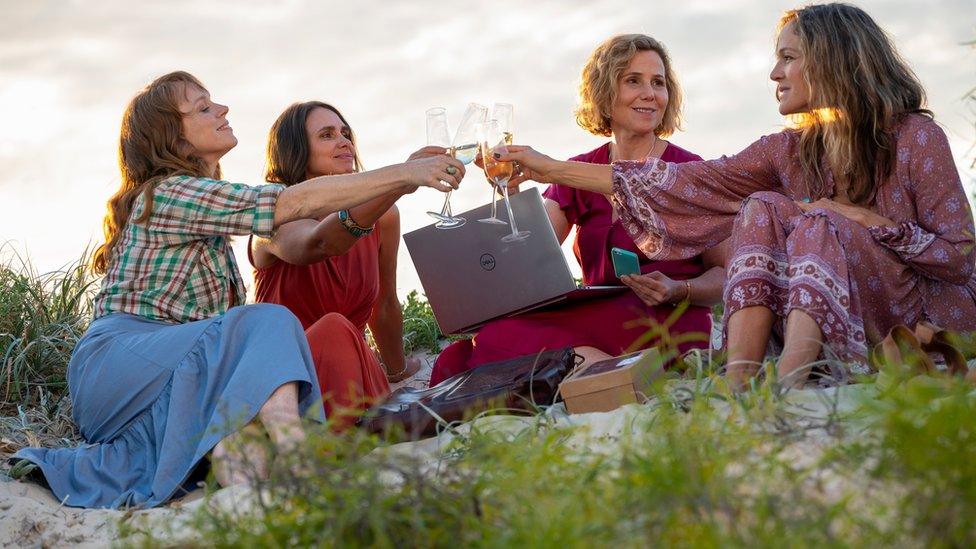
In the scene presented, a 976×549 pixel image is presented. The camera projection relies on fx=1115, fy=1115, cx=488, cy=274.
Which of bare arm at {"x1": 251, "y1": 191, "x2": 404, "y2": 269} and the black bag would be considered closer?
the black bag

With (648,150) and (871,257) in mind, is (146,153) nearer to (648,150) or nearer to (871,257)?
(648,150)

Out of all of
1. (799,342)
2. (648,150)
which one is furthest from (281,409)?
(648,150)

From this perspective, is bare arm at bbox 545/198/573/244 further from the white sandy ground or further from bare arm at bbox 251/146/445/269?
the white sandy ground

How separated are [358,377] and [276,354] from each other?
70cm

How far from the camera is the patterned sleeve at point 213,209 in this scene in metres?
4.48

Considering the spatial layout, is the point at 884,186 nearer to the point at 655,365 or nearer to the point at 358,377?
the point at 655,365

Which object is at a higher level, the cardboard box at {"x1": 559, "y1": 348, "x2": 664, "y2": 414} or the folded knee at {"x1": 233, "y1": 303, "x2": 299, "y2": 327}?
the folded knee at {"x1": 233, "y1": 303, "x2": 299, "y2": 327}

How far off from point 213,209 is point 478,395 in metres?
1.32

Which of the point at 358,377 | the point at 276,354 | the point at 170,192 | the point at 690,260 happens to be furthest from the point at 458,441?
the point at 690,260

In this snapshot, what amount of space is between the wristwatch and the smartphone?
1.17 metres

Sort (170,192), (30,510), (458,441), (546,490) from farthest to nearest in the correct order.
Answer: (170,192) → (30,510) → (458,441) → (546,490)

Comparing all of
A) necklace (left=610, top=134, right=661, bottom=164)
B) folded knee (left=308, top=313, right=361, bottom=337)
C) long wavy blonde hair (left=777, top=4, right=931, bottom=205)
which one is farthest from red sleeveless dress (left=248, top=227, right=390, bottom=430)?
long wavy blonde hair (left=777, top=4, right=931, bottom=205)

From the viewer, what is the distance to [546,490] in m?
2.39

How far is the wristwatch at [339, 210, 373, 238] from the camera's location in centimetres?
507
